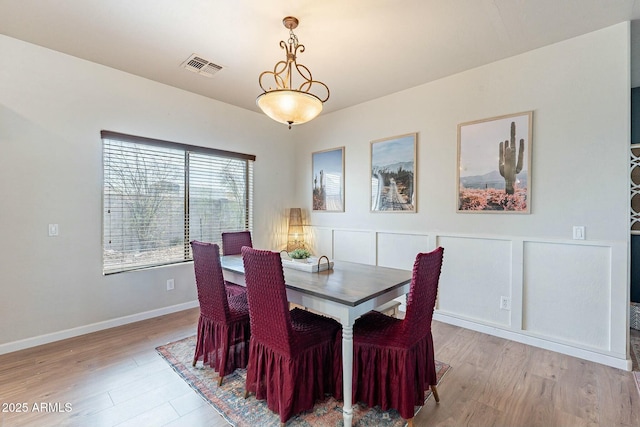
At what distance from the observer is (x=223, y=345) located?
2.09 m

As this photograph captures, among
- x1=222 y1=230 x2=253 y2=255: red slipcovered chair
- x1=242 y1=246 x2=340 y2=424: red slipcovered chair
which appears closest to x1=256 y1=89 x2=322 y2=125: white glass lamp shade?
x1=242 y1=246 x2=340 y2=424: red slipcovered chair

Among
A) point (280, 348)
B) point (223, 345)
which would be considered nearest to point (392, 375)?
point (280, 348)

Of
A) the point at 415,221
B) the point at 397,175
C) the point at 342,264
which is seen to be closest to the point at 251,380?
the point at 342,264

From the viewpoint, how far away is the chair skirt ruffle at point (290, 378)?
1672mm

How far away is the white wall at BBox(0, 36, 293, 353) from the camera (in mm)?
2510

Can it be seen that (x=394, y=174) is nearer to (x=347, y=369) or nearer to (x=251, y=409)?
(x=347, y=369)

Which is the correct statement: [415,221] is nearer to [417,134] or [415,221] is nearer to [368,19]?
[417,134]

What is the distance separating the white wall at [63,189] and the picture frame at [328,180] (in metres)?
1.96

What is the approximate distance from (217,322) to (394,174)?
2.60 m

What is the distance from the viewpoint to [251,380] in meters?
1.88

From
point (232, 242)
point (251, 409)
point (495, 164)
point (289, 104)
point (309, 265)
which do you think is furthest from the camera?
point (232, 242)

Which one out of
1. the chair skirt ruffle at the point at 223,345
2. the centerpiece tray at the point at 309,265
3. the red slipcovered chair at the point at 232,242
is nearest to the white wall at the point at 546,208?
the centerpiece tray at the point at 309,265

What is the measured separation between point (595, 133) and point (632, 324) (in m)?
2.13

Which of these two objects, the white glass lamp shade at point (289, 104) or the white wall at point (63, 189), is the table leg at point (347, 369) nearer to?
the white glass lamp shade at point (289, 104)
